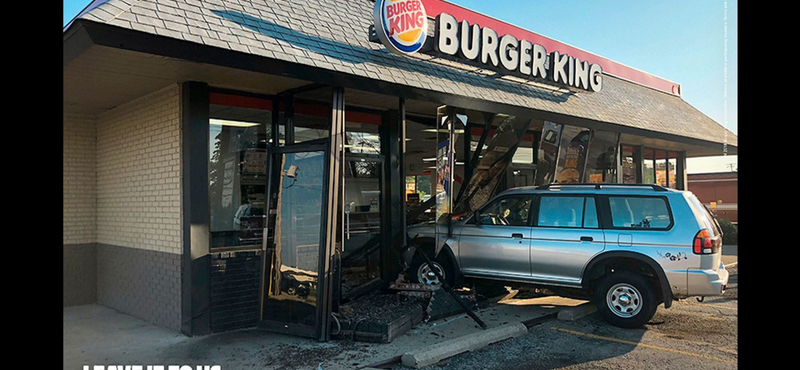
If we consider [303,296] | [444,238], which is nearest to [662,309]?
[444,238]

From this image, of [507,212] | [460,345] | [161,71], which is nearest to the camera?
[460,345]

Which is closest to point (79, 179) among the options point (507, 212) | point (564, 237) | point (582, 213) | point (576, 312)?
point (507, 212)

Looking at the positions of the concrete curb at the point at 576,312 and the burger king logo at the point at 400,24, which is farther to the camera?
the concrete curb at the point at 576,312

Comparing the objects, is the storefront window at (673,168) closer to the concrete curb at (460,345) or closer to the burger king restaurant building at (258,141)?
the burger king restaurant building at (258,141)

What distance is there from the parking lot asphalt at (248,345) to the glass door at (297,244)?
28 cm

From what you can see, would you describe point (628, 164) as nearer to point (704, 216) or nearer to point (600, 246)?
point (704, 216)

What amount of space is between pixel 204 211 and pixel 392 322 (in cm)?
291

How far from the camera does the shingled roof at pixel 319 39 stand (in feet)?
17.6

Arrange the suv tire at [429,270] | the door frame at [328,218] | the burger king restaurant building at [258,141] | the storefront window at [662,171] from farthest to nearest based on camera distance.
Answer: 1. the storefront window at [662,171]
2. the suv tire at [429,270]
3. the door frame at [328,218]
4. the burger king restaurant building at [258,141]

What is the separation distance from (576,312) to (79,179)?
27.9 feet

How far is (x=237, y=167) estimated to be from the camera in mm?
7695

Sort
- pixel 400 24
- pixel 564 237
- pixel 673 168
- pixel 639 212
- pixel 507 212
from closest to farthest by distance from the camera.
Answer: pixel 639 212
pixel 400 24
pixel 564 237
pixel 507 212
pixel 673 168

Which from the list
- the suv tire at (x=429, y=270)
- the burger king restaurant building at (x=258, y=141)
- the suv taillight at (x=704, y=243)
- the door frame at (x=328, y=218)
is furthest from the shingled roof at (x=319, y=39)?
the suv taillight at (x=704, y=243)

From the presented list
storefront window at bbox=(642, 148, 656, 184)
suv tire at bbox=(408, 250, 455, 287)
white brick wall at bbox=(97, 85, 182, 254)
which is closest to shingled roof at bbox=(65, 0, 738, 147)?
white brick wall at bbox=(97, 85, 182, 254)
